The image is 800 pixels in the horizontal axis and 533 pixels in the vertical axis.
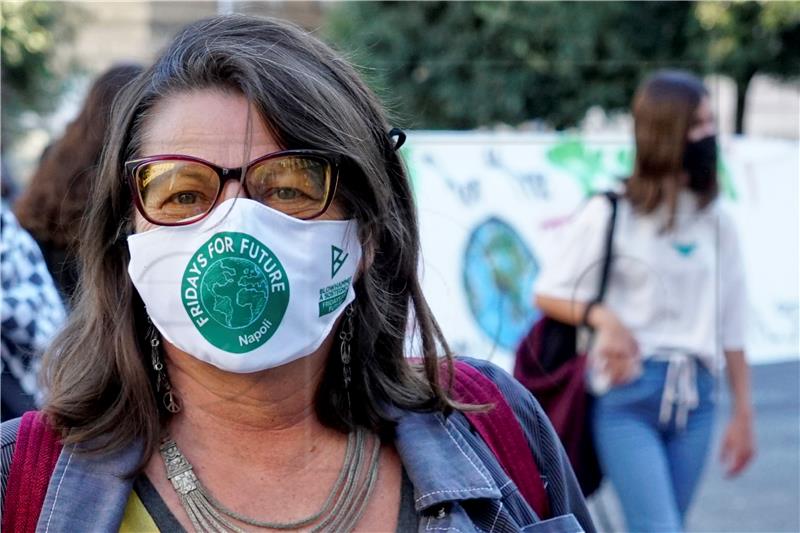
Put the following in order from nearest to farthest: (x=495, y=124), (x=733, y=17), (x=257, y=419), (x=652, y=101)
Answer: (x=257, y=419) → (x=652, y=101) → (x=733, y=17) → (x=495, y=124)

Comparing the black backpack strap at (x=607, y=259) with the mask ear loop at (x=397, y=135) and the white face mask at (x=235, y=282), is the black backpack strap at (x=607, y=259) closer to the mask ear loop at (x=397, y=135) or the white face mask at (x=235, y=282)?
the mask ear loop at (x=397, y=135)

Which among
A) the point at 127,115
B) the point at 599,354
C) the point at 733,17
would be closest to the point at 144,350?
the point at 127,115

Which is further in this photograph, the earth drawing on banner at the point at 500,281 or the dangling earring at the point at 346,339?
the earth drawing on banner at the point at 500,281

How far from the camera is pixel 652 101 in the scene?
330 centimetres

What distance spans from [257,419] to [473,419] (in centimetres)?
34

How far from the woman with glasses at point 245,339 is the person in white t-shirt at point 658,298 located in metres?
1.42

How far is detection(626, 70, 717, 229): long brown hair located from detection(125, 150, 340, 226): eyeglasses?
73.8 inches

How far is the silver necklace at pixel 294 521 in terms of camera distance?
148 centimetres

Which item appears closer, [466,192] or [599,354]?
[599,354]

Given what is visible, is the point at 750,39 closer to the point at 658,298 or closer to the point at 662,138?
the point at 662,138

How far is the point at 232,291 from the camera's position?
4.76 ft

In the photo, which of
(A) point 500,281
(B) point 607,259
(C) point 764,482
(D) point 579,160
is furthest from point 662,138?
(C) point 764,482

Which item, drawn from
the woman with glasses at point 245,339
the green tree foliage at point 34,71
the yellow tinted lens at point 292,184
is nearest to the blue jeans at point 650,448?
the woman with glasses at point 245,339

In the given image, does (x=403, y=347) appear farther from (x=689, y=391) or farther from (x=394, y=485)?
(x=689, y=391)
